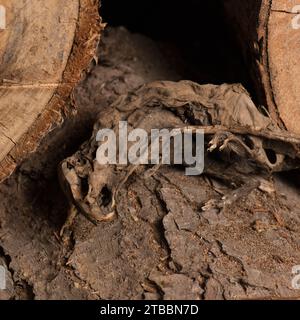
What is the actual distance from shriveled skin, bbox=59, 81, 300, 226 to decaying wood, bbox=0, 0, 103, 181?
0.23 metres

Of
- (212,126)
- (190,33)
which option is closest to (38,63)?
(212,126)

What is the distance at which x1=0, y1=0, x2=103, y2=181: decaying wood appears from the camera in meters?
1.89

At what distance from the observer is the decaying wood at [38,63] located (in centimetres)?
189

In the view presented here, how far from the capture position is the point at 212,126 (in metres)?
2.22

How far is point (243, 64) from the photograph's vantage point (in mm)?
2666

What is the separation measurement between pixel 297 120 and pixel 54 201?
0.98 metres

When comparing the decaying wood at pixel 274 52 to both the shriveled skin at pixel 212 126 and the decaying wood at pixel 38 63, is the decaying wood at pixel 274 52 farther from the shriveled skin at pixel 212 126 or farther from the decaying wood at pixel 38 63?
the decaying wood at pixel 38 63

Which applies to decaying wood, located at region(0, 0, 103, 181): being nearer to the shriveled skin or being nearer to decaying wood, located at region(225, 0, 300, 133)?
the shriveled skin

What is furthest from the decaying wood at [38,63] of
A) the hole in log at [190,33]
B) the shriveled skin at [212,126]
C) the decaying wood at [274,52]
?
the hole in log at [190,33]

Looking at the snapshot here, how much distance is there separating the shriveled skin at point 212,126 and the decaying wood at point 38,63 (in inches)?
9.1

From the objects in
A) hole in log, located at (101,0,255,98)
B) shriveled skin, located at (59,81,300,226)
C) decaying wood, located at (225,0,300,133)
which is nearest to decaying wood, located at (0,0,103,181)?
shriveled skin, located at (59,81,300,226)

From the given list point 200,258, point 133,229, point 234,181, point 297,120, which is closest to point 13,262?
point 133,229

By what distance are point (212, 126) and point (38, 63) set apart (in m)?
0.68

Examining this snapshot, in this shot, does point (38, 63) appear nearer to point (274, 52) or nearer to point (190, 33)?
point (274, 52)
